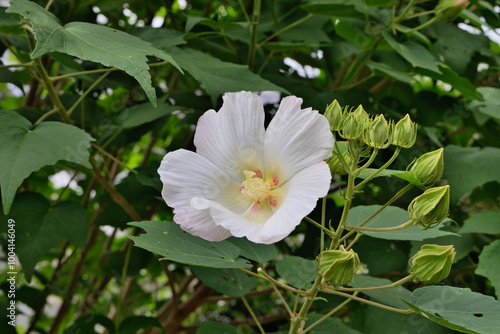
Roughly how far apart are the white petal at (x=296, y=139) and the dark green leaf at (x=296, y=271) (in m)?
0.29

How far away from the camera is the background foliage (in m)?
0.87

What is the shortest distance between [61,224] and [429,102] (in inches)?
47.3

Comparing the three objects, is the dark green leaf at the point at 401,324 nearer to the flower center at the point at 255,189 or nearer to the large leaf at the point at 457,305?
the large leaf at the point at 457,305

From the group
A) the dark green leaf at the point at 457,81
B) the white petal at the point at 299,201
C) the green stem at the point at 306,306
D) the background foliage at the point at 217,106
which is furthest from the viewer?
the dark green leaf at the point at 457,81

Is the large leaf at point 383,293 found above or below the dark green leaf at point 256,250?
below

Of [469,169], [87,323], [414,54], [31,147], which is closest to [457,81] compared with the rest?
[414,54]

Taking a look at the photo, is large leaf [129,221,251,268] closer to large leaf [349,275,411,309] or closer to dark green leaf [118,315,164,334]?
large leaf [349,275,411,309]

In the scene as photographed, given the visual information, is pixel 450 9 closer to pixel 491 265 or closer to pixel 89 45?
pixel 491 265

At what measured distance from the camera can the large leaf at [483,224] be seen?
1.23 metres

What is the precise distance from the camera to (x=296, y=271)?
3.38ft

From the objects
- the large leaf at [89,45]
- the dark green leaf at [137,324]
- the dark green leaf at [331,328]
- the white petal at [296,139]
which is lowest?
the dark green leaf at [137,324]

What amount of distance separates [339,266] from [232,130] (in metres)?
0.26

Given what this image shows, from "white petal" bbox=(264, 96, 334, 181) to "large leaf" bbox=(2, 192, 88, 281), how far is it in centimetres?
69

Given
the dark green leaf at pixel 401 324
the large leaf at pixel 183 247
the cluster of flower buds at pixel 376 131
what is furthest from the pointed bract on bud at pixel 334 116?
the dark green leaf at pixel 401 324
